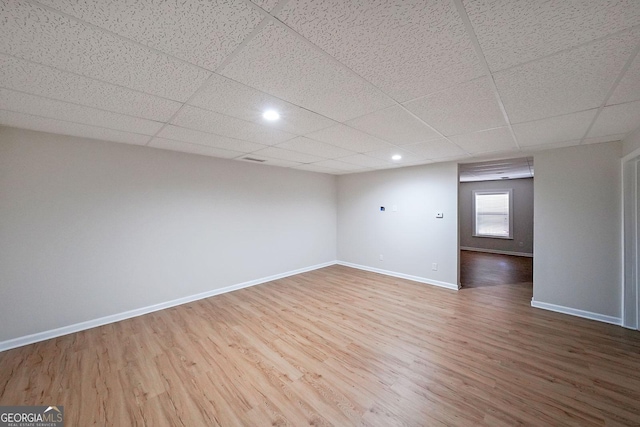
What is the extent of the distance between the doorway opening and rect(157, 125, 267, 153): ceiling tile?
5.45m

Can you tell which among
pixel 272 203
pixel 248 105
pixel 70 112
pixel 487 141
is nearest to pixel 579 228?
pixel 487 141

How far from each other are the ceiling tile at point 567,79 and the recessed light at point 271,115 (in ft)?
5.43

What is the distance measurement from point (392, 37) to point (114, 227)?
3769 mm

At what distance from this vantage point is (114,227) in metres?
3.06

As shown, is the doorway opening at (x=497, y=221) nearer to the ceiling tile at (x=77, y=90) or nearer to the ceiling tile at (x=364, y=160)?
the ceiling tile at (x=364, y=160)

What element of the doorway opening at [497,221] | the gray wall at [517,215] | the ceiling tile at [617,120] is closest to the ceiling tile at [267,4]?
the ceiling tile at [617,120]

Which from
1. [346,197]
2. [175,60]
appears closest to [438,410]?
[175,60]

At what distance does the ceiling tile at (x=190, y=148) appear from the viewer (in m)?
3.05

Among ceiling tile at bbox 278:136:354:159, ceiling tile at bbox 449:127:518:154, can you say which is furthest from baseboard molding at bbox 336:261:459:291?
ceiling tile at bbox 278:136:354:159

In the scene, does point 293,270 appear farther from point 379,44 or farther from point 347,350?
point 379,44

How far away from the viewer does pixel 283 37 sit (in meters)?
1.16

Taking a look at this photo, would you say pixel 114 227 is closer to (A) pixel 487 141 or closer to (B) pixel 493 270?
(A) pixel 487 141

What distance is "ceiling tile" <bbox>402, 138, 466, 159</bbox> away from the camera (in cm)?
304

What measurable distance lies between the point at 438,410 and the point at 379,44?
242 cm
